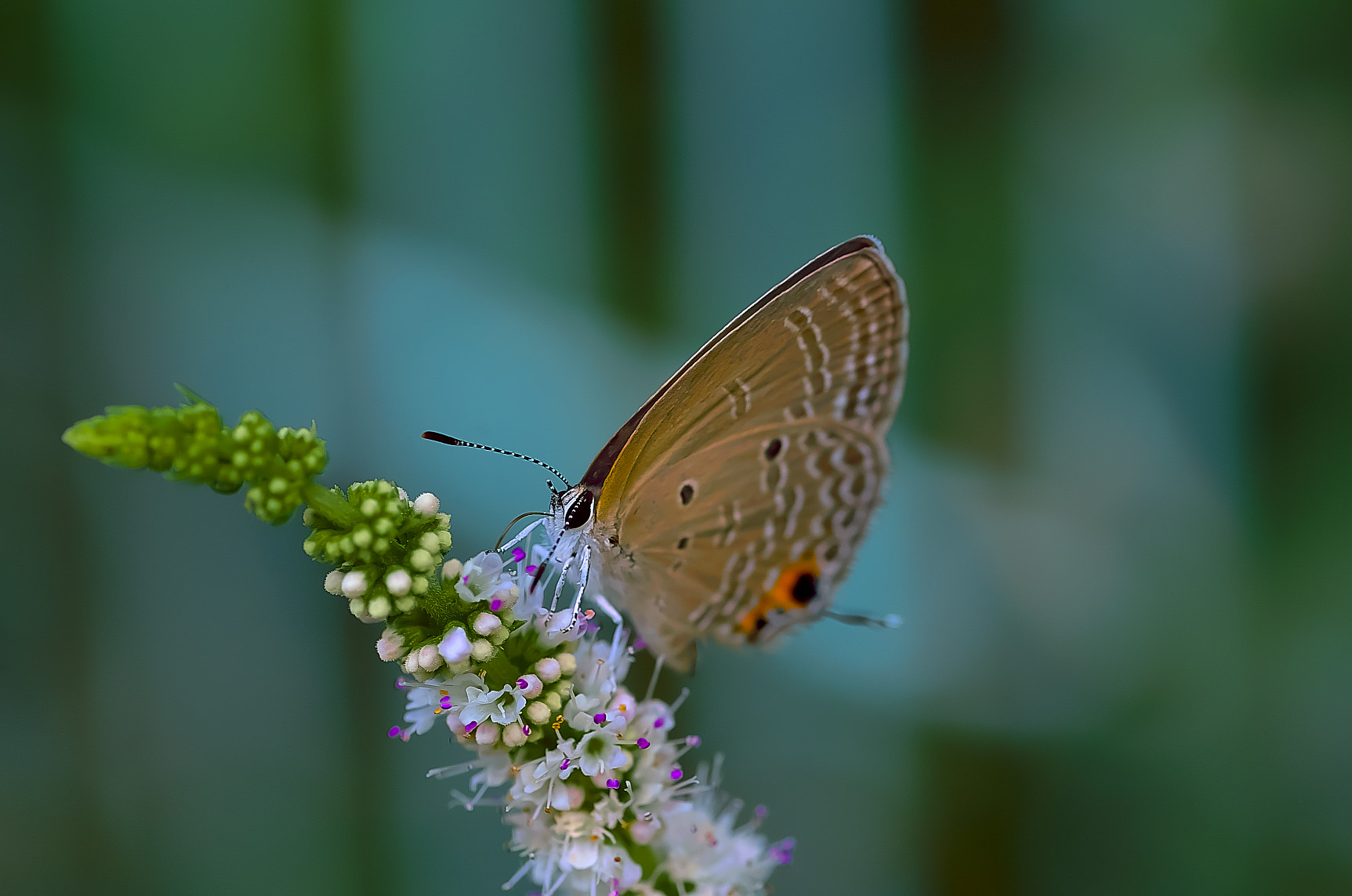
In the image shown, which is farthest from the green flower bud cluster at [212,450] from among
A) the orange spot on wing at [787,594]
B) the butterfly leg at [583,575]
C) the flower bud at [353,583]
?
the orange spot on wing at [787,594]

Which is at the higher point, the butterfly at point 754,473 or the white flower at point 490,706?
the butterfly at point 754,473

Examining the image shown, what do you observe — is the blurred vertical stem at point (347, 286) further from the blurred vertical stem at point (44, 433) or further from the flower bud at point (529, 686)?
the flower bud at point (529, 686)

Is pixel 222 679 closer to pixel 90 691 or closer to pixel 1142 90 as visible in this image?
pixel 90 691

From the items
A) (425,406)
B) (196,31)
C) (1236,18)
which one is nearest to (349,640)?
(425,406)

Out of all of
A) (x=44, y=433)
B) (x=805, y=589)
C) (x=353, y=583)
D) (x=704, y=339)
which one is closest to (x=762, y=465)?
(x=805, y=589)

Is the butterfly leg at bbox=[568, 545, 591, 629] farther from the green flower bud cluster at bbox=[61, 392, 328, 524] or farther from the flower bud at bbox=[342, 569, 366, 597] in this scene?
the green flower bud cluster at bbox=[61, 392, 328, 524]
